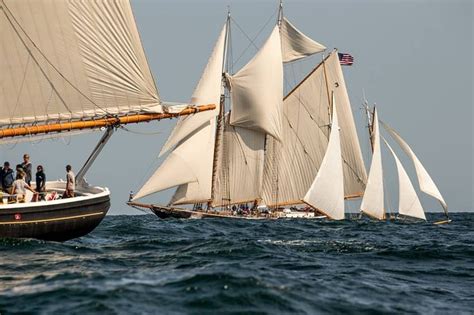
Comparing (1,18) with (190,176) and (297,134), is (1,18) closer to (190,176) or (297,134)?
(190,176)

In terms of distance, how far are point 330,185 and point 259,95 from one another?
565 inches

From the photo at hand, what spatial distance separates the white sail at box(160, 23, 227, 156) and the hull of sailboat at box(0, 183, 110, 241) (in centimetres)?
3181

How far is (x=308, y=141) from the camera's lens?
249 feet

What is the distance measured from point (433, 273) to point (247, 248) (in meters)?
6.00

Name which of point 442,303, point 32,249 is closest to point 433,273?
point 442,303

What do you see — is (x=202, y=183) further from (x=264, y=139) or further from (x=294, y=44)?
(x=294, y=44)

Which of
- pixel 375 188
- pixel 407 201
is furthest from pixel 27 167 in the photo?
pixel 407 201

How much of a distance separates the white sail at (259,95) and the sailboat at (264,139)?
9 cm

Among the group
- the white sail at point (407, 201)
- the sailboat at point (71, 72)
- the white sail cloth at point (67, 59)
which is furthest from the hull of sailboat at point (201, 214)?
the white sail cloth at point (67, 59)

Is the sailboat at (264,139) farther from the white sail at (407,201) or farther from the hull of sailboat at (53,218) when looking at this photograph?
the hull of sailboat at (53,218)

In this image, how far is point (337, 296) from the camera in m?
16.9

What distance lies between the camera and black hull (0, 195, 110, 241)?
25250 mm

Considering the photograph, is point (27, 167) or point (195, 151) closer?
point (27, 167)

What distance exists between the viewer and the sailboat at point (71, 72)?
28.3 meters
